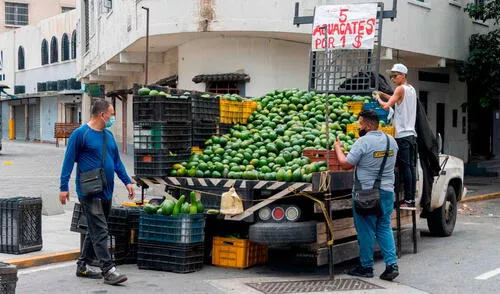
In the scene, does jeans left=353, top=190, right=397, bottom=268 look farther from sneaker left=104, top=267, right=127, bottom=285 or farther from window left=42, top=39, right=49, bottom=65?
window left=42, top=39, right=49, bottom=65

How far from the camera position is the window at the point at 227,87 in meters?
18.9

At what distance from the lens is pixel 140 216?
868 cm

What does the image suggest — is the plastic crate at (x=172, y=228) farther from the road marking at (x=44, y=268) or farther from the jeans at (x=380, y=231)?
the jeans at (x=380, y=231)

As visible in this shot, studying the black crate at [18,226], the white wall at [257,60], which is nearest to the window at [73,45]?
the white wall at [257,60]

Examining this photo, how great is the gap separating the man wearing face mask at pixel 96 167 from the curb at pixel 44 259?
3.67ft

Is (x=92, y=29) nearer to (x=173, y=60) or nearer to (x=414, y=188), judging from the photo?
(x=173, y=60)

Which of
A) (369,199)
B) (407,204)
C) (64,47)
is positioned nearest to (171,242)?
(369,199)

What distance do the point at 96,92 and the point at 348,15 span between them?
24076mm

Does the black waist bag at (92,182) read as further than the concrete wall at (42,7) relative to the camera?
No

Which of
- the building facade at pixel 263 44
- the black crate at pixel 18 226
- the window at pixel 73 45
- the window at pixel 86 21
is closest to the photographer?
the black crate at pixel 18 226

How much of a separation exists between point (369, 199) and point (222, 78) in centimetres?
1128

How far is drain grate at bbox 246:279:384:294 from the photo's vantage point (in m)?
7.70

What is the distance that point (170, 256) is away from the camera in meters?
8.45

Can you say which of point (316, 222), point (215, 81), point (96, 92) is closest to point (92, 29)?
point (96, 92)
